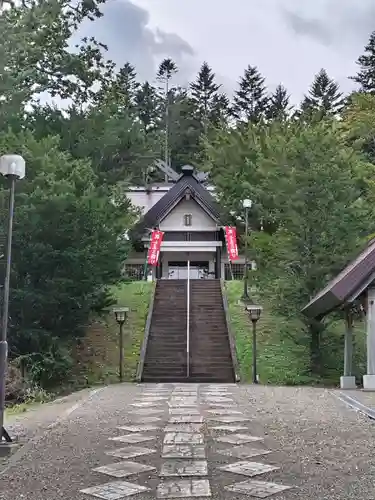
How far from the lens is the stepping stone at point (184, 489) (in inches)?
170

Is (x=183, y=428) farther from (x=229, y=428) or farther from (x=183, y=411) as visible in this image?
(x=183, y=411)

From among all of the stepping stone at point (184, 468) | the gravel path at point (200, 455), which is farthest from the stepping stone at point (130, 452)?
the stepping stone at point (184, 468)

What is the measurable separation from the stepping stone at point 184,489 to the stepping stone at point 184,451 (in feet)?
2.91

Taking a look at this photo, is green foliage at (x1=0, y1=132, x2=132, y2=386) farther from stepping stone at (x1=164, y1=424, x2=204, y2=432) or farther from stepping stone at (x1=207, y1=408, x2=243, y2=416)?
stepping stone at (x1=164, y1=424, x2=204, y2=432)

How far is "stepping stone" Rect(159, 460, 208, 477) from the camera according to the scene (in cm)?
492

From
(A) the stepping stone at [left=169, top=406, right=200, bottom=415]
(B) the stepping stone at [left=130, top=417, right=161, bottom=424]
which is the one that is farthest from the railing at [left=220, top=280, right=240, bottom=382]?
(B) the stepping stone at [left=130, top=417, right=161, bottom=424]

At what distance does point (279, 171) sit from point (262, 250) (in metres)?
2.36

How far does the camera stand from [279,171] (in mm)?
17688

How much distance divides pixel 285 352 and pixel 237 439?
1143 cm

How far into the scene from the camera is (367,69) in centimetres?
4281

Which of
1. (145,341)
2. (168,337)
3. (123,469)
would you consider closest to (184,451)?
(123,469)

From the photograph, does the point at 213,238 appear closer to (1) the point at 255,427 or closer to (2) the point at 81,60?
(2) the point at 81,60

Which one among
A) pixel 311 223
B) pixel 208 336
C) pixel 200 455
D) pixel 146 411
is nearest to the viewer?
pixel 200 455

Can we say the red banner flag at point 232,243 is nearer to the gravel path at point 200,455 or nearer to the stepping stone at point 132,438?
the gravel path at point 200,455
